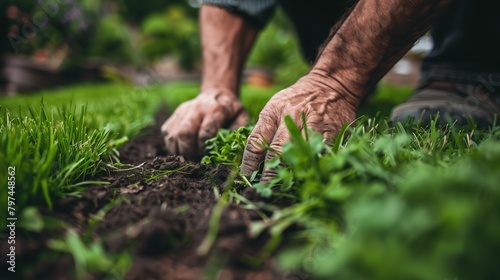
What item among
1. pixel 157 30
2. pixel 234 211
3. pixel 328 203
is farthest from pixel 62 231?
pixel 157 30

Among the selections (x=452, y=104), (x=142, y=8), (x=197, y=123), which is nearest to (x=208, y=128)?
(x=197, y=123)

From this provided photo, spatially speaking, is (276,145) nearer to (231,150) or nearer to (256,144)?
(256,144)

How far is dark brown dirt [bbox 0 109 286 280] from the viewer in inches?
29.9

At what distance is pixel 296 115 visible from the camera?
1247 millimetres

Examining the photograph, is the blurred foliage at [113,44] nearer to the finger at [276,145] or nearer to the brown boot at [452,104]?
the brown boot at [452,104]

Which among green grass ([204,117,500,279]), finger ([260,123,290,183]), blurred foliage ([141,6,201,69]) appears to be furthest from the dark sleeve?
blurred foliage ([141,6,201,69])

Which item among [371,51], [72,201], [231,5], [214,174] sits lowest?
[214,174]

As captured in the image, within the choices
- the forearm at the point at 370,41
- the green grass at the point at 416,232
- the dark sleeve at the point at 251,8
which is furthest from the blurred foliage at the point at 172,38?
the green grass at the point at 416,232

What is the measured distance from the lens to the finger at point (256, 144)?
1.22 m

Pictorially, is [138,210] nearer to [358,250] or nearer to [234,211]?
[234,211]

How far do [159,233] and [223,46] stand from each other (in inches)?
63.7

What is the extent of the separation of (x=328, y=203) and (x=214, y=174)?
20.1 inches

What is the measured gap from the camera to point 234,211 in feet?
3.06

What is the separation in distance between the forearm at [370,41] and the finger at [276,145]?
38 centimetres
